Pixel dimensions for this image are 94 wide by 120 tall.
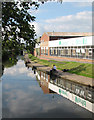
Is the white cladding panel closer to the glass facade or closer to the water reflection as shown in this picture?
the glass facade

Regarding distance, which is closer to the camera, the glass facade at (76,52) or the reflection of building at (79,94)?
the reflection of building at (79,94)

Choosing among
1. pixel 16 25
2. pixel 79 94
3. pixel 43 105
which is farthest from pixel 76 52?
pixel 16 25

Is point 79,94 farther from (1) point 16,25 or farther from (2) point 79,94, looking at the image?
(1) point 16,25

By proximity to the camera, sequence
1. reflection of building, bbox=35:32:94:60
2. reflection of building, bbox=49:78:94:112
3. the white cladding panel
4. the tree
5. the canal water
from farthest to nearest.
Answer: reflection of building, bbox=35:32:94:60, the white cladding panel, reflection of building, bbox=49:78:94:112, the canal water, the tree

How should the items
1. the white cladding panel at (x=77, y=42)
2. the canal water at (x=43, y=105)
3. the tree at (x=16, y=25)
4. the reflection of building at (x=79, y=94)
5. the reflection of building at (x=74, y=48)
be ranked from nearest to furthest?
the tree at (x=16, y=25), the canal water at (x=43, y=105), the reflection of building at (x=79, y=94), the white cladding panel at (x=77, y=42), the reflection of building at (x=74, y=48)

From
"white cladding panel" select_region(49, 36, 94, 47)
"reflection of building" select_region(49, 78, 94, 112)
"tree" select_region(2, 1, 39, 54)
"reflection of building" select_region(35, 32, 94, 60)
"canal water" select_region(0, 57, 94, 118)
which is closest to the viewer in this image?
"tree" select_region(2, 1, 39, 54)

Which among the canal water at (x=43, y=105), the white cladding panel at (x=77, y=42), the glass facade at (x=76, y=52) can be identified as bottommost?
the canal water at (x=43, y=105)

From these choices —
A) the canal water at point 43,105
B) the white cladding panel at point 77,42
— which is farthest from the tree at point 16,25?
the white cladding panel at point 77,42

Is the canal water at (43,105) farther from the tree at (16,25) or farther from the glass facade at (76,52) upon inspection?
the glass facade at (76,52)

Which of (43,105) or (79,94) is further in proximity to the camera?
(79,94)

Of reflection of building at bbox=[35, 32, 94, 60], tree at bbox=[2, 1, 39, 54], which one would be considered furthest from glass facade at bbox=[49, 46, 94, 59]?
tree at bbox=[2, 1, 39, 54]

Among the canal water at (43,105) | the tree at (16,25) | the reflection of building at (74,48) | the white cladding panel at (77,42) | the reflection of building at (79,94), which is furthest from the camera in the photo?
the reflection of building at (74,48)

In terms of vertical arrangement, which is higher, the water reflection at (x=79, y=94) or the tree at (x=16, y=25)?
the tree at (x=16, y=25)

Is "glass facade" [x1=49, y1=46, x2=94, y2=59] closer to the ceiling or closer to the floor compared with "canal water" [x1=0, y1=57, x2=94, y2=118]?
closer to the ceiling
